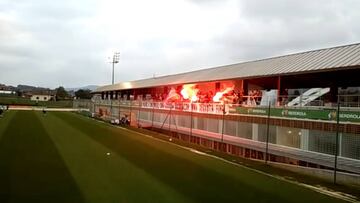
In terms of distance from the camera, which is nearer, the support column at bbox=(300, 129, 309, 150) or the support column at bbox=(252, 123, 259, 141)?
the support column at bbox=(300, 129, 309, 150)

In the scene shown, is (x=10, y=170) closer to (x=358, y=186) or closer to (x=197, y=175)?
(x=197, y=175)

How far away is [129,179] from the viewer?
15.5 meters

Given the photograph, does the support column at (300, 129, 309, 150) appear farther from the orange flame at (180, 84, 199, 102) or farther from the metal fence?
the orange flame at (180, 84, 199, 102)

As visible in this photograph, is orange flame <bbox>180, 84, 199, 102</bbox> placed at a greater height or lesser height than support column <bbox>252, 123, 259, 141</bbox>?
greater

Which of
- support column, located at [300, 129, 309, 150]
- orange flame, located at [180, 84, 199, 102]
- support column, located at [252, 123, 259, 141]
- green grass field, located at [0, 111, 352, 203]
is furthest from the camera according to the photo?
orange flame, located at [180, 84, 199, 102]

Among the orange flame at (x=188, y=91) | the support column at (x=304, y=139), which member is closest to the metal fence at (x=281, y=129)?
the support column at (x=304, y=139)

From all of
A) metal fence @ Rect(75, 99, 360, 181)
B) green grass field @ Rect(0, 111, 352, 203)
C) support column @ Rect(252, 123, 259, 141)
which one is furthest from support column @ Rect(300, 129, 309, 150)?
support column @ Rect(252, 123, 259, 141)

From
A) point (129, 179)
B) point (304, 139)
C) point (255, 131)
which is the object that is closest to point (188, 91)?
point (255, 131)

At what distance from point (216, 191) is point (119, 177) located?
3.55 m

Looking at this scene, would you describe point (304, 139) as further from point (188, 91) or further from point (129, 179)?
point (188, 91)

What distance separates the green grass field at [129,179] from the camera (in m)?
12.9

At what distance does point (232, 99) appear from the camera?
39.5 m

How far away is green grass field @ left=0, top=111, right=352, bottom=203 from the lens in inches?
509

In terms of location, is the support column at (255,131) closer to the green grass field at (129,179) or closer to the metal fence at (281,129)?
the metal fence at (281,129)
